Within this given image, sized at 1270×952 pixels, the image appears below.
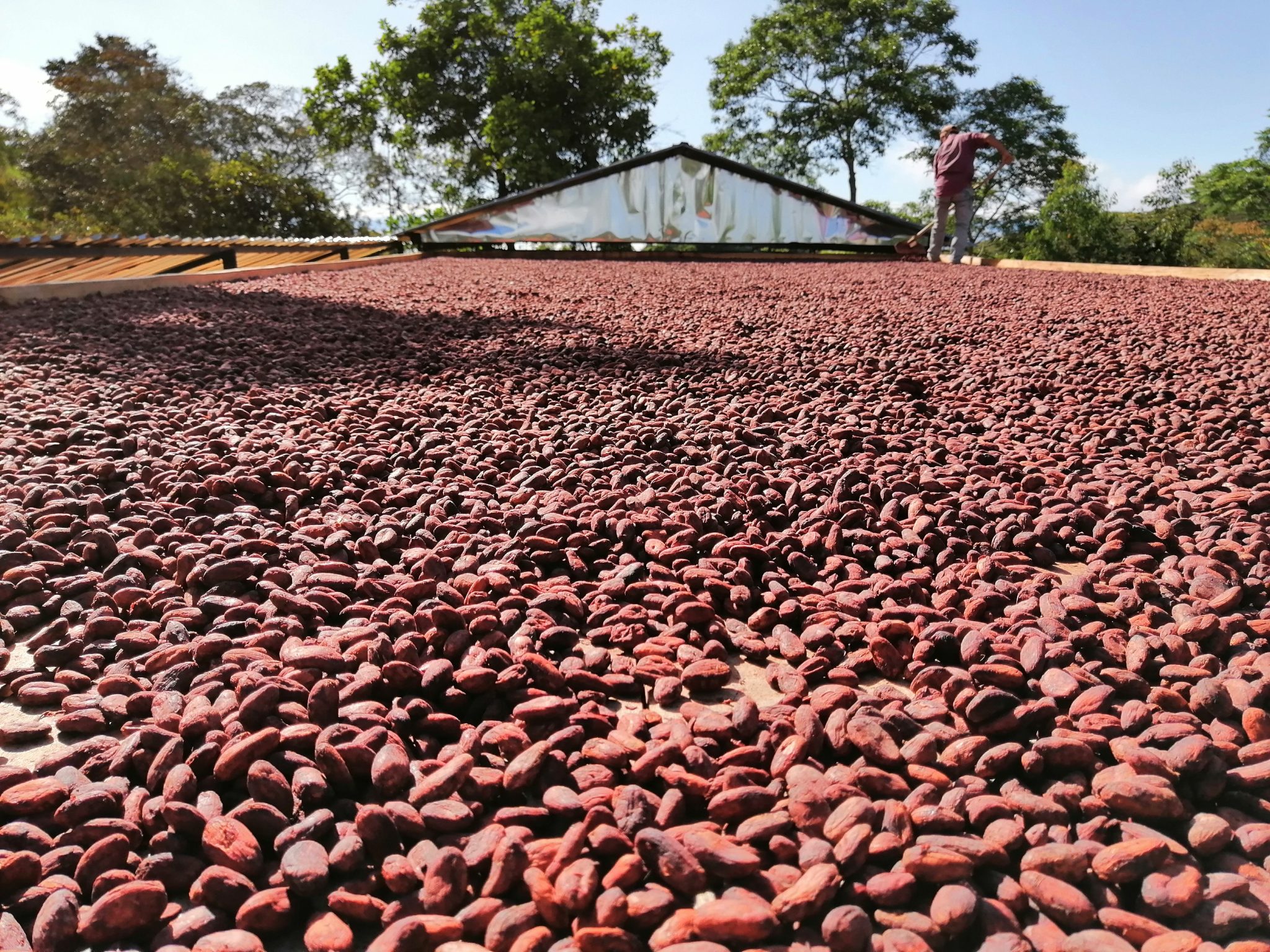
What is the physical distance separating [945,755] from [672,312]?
4.49 m

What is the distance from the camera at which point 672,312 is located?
5.35 meters

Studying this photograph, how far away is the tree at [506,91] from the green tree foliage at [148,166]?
2752mm

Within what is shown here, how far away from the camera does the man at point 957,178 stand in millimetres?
9672

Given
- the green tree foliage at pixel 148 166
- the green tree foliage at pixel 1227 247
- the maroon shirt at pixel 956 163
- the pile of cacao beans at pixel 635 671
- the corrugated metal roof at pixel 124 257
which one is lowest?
the pile of cacao beans at pixel 635 671

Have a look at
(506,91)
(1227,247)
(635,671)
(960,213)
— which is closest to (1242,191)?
(1227,247)

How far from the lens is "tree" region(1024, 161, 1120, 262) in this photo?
13.2 m

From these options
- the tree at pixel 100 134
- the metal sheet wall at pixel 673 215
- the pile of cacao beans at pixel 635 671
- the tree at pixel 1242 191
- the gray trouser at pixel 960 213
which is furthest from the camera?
the tree at pixel 100 134

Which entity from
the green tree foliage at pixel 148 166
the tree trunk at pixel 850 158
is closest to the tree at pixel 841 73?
the tree trunk at pixel 850 158

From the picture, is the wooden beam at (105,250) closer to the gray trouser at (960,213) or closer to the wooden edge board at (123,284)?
the wooden edge board at (123,284)

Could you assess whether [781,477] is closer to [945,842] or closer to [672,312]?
[945,842]

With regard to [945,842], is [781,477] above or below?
above

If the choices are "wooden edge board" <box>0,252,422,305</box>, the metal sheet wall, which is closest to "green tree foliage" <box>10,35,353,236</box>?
the metal sheet wall

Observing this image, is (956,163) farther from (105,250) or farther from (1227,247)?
(105,250)

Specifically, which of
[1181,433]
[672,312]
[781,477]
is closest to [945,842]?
[781,477]
